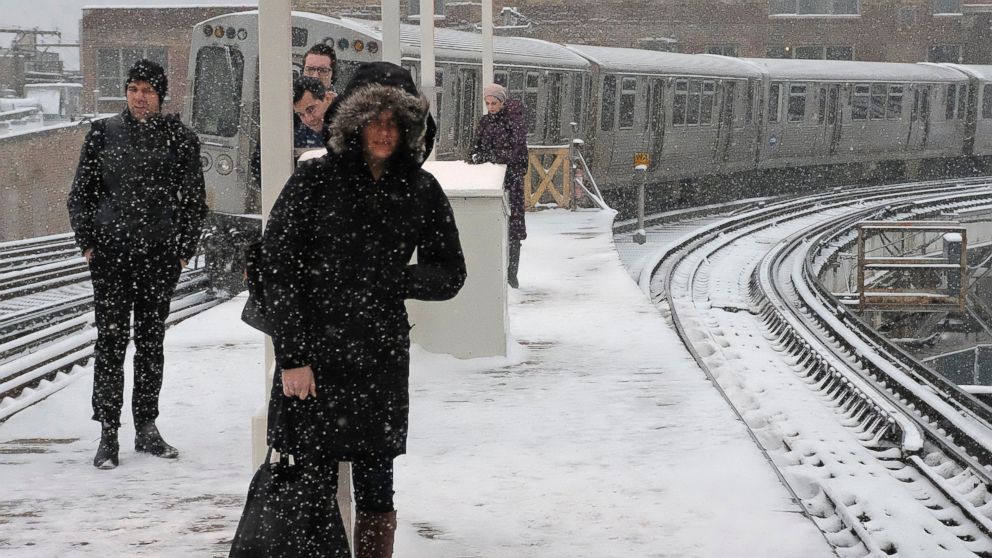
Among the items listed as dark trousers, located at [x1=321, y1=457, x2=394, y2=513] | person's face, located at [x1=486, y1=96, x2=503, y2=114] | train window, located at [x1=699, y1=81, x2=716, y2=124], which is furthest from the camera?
train window, located at [x1=699, y1=81, x2=716, y2=124]

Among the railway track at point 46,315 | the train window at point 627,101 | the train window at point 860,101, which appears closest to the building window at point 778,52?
the train window at point 860,101

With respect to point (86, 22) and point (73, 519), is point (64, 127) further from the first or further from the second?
point (73, 519)

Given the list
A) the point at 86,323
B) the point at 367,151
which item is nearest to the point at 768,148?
the point at 86,323

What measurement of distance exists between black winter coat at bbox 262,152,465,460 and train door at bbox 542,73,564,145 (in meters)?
16.7

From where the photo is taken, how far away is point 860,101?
29562 millimetres

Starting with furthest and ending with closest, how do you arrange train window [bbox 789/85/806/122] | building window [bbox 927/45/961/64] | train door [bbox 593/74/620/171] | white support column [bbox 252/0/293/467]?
building window [bbox 927/45/961/64] → train window [bbox 789/85/806/122] → train door [bbox 593/74/620/171] → white support column [bbox 252/0/293/467]

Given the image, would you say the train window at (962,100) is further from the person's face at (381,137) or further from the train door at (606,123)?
the person's face at (381,137)

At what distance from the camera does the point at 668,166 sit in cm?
2394

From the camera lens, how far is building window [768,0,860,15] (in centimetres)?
4394

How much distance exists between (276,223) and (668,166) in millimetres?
20913

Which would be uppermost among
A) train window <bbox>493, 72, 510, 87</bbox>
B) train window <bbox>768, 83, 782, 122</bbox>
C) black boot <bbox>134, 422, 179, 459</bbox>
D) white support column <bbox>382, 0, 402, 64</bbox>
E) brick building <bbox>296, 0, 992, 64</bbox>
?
brick building <bbox>296, 0, 992, 64</bbox>

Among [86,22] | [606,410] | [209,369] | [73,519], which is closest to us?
[73,519]

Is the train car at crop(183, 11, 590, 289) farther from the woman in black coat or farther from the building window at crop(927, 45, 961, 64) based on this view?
the building window at crop(927, 45, 961, 64)

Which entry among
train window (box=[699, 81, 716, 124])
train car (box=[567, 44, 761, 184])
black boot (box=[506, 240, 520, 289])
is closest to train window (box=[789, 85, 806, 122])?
train car (box=[567, 44, 761, 184])
